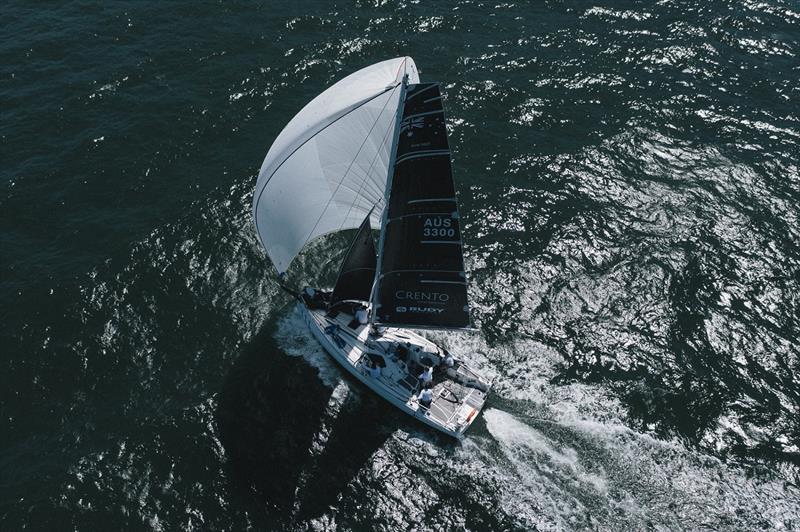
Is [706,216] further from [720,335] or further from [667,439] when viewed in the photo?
[667,439]

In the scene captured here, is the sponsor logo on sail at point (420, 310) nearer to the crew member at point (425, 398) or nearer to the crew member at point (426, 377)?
the crew member at point (426, 377)

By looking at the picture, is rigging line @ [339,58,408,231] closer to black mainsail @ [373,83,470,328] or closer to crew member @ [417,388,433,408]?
black mainsail @ [373,83,470,328]

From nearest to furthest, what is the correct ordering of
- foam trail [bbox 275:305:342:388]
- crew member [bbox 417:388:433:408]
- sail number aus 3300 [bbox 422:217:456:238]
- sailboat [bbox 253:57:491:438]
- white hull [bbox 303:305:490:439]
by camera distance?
sailboat [bbox 253:57:491:438]
sail number aus 3300 [bbox 422:217:456:238]
crew member [bbox 417:388:433:408]
white hull [bbox 303:305:490:439]
foam trail [bbox 275:305:342:388]

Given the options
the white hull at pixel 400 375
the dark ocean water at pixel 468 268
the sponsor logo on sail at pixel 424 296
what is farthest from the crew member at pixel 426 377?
the sponsor logo on sail at pixel 424 296

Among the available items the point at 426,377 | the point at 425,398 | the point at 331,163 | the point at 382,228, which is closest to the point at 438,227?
the point at 382,228

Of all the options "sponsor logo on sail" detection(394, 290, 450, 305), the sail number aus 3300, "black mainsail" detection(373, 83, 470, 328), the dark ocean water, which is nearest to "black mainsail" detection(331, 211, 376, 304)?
"black mainsail" detection(373, 83, 470, 328)

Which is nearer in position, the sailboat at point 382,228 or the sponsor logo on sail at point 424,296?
the sailboat at point 382,228

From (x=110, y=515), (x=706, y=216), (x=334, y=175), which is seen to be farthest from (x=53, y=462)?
(x=706, y=216)
